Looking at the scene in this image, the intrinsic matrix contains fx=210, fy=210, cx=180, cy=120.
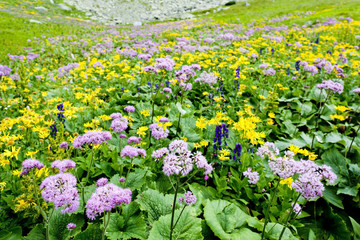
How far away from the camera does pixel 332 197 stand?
11.3ft

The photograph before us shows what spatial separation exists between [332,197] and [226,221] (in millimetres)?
2018

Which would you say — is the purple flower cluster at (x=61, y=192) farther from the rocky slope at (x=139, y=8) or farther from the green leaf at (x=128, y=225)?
the rocky slope at (x=139, y=8)

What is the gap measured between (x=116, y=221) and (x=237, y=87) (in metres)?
5.05

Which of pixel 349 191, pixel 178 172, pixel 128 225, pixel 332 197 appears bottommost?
pixel 332 197

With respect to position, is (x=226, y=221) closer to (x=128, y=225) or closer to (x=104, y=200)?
(x=128, y=225)

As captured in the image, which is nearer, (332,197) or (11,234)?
(11,234)

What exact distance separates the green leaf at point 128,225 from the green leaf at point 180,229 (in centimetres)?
19

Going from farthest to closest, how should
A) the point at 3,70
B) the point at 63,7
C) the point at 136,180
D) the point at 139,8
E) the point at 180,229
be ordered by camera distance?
the point at 139,8
the point at 63,7
the point at 3,70
the point at 136,180
the point at 180,229

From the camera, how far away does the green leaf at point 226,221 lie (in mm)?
2520

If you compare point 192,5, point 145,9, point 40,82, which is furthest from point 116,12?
point 40,82

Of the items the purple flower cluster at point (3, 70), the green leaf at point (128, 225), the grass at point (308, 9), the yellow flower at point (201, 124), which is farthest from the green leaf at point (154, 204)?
the grass at point (308, 9)

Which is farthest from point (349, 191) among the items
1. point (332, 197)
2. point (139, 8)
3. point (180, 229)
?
point (139, 8)

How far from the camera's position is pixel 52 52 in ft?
37.8

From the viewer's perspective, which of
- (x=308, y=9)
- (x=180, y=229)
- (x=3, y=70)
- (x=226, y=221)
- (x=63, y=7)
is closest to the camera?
(x=180, y=229)
